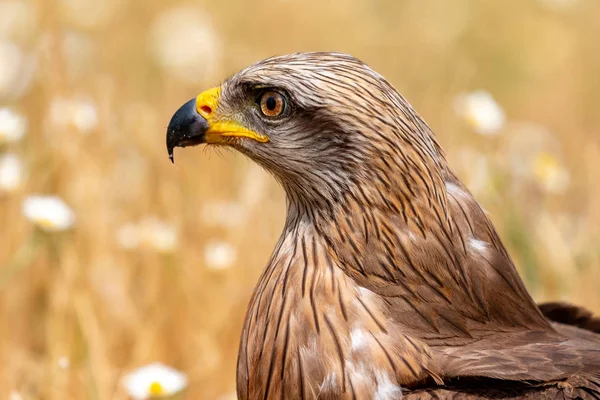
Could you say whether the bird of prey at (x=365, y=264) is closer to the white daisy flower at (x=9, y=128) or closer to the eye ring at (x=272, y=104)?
the eye ring at (x=272, y=104)

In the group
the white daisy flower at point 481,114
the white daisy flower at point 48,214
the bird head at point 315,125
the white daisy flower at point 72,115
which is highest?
the white daisy flower at point 72,115

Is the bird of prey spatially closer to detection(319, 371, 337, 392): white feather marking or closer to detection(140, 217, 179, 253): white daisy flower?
detection(319, 371, 337, 392): white feather marking

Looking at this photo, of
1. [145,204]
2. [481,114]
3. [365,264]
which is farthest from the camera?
[145,204]

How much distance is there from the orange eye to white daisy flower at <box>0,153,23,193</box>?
5.39ft

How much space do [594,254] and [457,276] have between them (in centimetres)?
185

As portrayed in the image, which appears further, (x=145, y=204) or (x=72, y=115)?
(x=145, y=204)

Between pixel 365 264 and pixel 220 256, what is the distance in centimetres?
169

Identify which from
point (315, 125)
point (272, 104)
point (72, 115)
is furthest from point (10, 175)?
point (315, 125)

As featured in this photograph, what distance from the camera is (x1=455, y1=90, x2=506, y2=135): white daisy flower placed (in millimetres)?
4371

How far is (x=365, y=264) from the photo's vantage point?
2.63 meters

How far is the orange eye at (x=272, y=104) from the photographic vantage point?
271 cm

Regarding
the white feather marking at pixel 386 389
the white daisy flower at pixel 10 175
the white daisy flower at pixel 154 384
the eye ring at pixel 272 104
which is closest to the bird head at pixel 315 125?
the eye ring at pixel 272 104

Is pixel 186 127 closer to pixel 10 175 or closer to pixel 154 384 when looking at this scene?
pixel 154 384

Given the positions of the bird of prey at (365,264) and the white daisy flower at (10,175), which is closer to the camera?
the bird of prey at (365,264)
